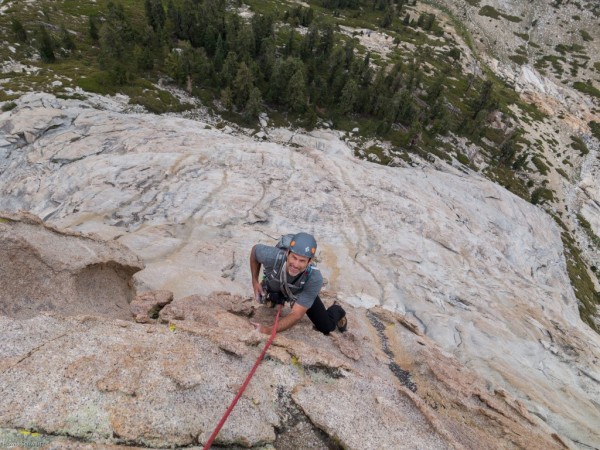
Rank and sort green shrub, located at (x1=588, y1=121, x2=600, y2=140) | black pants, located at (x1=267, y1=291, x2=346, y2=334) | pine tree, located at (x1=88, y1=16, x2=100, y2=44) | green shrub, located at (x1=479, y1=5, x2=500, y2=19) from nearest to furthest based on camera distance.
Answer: black pants, located at (x1=267, y1=291, x2=346, y2=334), pine tree, located at (x1=88, y1=16, x2=100, y2=44), green shrub, located at (x1=588, y1=121, x2=600, y2=140), green shrub, located at (x1=479, y1=5, x2=500, y2=19)

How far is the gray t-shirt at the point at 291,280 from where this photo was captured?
8.64 m

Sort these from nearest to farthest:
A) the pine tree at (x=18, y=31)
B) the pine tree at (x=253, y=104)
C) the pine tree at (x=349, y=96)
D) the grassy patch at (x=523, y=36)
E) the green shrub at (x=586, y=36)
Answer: the pine tree at (x=18, y=31), the pine tree at (x=253, y=104), the pine tree at (x=349, y=96), the grassy patch at (x=523, y=36), the green shrub at (x=586, y=36)

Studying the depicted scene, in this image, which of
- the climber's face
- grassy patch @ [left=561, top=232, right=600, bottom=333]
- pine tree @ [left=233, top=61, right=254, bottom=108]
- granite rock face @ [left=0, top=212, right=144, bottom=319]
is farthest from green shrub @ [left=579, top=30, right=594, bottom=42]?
granite rock face @ [left=0, top=212, right=144, bottom=319]

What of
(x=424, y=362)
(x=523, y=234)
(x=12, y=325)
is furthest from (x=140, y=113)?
(x=523, y=234)

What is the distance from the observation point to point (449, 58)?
9231 centimetres

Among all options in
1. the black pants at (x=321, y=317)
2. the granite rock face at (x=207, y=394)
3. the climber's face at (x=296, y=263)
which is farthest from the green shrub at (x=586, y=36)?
the climber's face at (x=296, y=263)

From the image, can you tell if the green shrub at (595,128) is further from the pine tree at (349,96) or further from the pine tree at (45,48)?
the pine tree at (45,48)

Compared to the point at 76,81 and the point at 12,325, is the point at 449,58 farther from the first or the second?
the point at 12,325

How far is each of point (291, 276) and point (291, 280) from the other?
0.54 feet

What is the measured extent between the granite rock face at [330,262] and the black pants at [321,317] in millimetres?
306

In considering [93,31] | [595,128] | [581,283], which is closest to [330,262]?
[581,283]

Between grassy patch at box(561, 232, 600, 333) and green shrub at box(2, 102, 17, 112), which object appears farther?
grassy patch at box(561, 232, 600, 333)

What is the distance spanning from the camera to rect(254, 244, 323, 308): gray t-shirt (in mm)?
8641

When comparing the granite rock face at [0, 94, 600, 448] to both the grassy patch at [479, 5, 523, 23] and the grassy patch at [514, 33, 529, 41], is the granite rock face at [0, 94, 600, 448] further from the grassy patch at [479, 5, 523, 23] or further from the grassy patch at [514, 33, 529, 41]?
the grassy patch at [479, 5, 523, 23]
